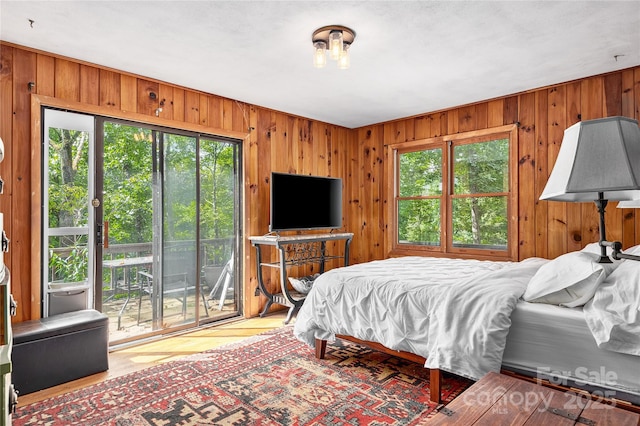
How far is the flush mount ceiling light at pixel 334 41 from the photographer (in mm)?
2520

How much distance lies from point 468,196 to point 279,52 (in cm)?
273

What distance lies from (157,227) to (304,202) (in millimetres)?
1670

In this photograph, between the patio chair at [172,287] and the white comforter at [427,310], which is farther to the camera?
the patio chair at [172,287]

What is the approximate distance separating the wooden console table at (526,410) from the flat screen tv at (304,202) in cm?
303

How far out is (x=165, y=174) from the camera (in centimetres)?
371

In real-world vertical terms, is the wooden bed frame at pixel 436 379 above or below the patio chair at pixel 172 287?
below

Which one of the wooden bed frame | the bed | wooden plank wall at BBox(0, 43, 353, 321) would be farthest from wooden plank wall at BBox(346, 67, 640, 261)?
the wooden bed frame

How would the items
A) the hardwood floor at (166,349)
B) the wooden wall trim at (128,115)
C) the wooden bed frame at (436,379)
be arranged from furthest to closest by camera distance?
the wooden wall trim at (128,115) → the hardwood floor at (166,349) → the wooden bed frame at (436,379)

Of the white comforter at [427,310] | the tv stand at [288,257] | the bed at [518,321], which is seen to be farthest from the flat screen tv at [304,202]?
the bed at [518,321]

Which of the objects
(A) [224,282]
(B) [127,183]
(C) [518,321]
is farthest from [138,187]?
(C) [518,321]

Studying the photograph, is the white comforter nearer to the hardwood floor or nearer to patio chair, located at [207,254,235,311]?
the hardwood floor

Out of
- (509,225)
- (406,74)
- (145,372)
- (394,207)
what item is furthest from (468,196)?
(145,372)

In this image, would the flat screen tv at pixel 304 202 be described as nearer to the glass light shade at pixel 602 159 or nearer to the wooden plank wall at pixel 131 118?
the wooden plank wall at pixel 131 118

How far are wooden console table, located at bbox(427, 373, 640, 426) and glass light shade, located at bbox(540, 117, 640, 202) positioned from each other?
777 mm
